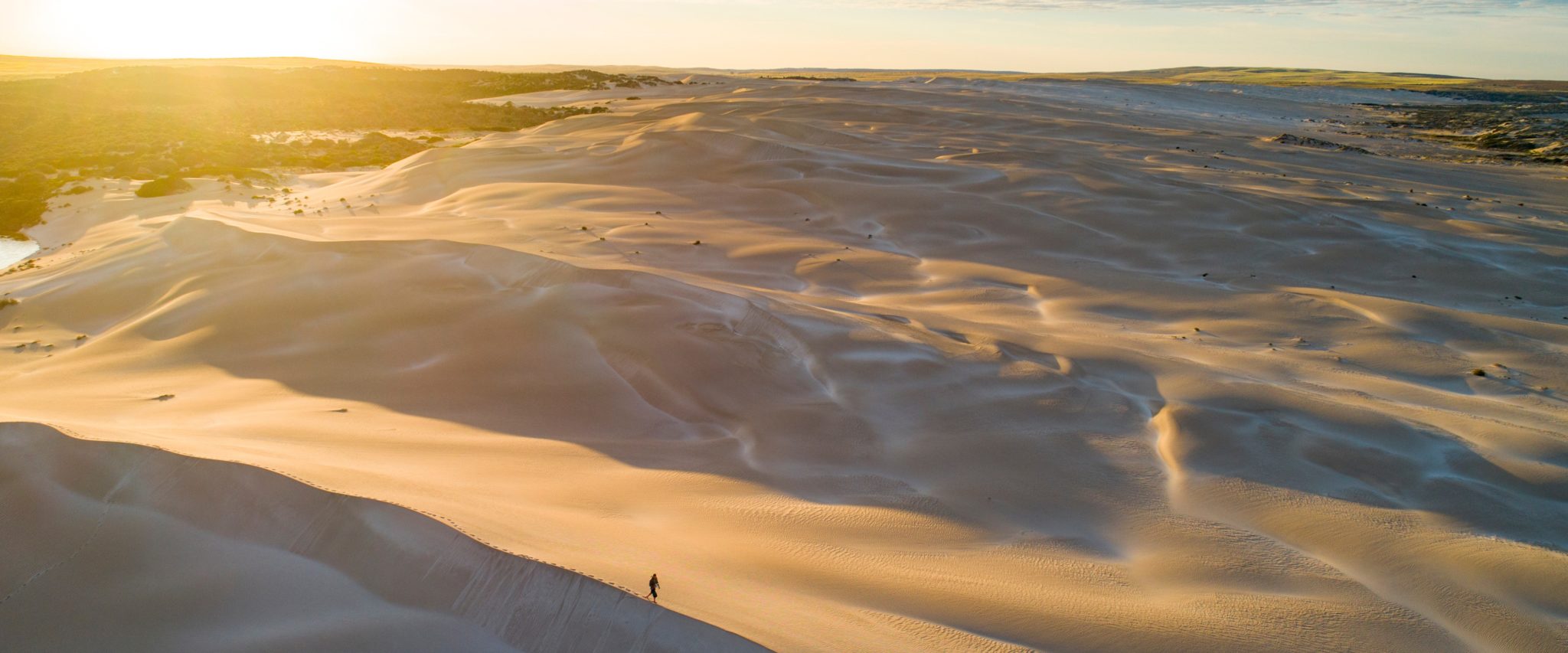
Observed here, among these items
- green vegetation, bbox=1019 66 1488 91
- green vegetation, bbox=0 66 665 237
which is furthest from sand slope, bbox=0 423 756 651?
green vegetation, bbox=1019 66 1488 91

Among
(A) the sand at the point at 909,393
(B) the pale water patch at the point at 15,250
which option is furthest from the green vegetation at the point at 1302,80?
(B) the pale water patch at the point at 15,250

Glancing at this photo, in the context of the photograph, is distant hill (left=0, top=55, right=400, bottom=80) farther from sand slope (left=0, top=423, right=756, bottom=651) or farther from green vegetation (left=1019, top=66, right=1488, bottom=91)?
green vegetation (left=1019, top=66, right=1488, bottom=91)

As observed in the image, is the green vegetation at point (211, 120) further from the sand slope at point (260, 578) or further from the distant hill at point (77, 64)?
the sand slope at point (260, 578)

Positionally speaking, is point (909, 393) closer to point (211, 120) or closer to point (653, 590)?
point (653, 590)

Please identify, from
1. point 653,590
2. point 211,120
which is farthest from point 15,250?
point 211,120

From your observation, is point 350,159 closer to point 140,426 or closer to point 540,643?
point 140,426

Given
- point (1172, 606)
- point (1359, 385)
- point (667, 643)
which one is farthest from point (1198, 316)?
point (667, 643)
